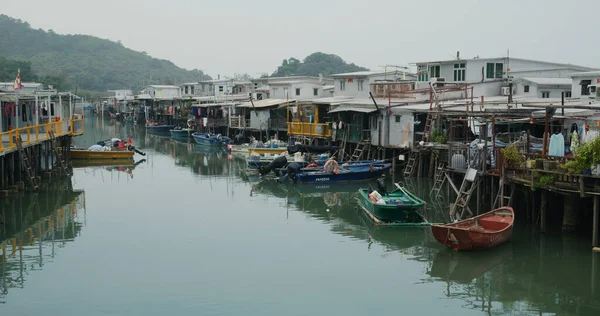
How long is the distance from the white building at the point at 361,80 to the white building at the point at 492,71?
249 inches

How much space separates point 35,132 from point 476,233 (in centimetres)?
2522

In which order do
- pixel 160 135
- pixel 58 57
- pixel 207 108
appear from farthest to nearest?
pixel 58 57 < pixel 160 135 < pixel 207 108

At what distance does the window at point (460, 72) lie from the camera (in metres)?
42.0

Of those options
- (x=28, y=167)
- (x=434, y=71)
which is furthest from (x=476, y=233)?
(x=434, y=71)

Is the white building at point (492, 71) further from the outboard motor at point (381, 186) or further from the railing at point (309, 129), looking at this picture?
the outboard motor at point (381, 186)

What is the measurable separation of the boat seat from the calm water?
819mm

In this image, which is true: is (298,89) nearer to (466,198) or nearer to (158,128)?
(158,128)

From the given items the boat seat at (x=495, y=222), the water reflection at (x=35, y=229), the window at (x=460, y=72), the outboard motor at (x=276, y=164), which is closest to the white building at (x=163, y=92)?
the window at (x=460, y=72)

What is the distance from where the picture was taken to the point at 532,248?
67.2 feet

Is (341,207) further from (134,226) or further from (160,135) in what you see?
(160,135)

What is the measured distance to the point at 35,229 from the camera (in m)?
24.3

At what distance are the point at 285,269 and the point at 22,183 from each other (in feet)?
56.1

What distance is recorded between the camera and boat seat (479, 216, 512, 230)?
20422 millimetres

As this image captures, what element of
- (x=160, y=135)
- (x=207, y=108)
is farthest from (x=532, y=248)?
(x=160, y=135)
